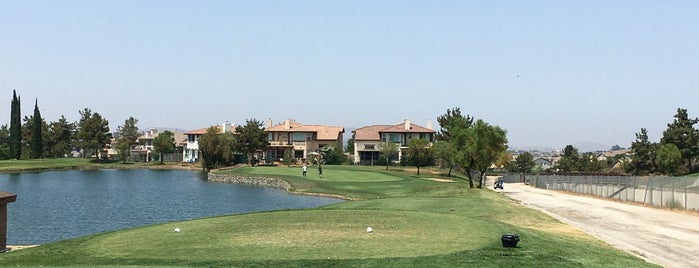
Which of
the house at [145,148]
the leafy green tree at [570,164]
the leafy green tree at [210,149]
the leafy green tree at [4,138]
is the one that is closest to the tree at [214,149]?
the leafy green tree at [210,149]

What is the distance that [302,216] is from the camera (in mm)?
26578

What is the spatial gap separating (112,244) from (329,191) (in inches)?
1562

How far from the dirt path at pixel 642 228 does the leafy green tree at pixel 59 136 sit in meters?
125

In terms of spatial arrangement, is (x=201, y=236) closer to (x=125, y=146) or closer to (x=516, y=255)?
(x=516, y=255)

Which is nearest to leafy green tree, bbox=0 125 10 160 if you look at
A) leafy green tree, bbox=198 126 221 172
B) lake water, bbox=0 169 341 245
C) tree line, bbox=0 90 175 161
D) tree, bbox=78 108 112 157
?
tree line, bbox=0 90 175 161

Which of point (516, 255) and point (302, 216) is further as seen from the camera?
point (302, 216)

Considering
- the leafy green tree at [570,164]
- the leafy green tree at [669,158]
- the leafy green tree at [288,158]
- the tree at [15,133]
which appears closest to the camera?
the leafy green tree at [669,158]

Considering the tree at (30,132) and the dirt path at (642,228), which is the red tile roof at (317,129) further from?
the dirt path at (642,228)

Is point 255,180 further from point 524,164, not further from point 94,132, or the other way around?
point 524,164

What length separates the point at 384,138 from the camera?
366 feet

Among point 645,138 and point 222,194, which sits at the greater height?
point 645,138

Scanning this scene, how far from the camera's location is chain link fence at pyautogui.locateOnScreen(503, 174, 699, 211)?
33.9 m

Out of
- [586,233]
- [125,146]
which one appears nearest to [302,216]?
[586,233]

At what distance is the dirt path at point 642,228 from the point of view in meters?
18.1
